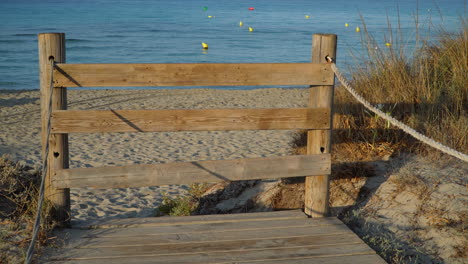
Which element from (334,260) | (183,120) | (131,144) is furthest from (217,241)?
(131,144)

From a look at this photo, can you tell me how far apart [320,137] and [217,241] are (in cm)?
130

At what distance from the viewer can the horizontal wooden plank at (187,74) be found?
3760 millimetres

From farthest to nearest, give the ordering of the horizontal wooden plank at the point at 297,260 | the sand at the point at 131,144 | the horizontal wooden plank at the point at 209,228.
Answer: the sand at the point at 131,144, the horizontal wooden plank at the point at 209,228, the horizontal wooden plank at the point at 297,260

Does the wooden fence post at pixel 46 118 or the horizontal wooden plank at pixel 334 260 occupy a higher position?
the wooden fence post at pixel 46 118

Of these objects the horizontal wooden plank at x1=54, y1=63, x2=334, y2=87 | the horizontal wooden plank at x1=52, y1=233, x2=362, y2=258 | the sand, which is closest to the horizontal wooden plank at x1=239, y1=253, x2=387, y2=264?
the horizontal wooden plank at x1=52, y1=233, x2=362, y2=258

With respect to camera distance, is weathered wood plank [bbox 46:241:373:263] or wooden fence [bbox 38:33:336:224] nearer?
weathered wood plank [bbox 46:241:373:263]

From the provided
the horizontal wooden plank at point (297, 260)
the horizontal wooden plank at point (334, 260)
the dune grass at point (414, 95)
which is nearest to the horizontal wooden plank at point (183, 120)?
the horizontal wooden plank at point (297, 260)

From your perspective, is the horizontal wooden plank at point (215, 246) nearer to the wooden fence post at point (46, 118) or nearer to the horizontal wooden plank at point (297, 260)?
the horizontal wooden plank at point (297, 260)

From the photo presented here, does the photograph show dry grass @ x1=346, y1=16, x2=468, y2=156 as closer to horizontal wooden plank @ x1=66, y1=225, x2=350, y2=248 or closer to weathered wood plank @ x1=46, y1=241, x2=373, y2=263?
horizontal wooden plank @ x1=66, y1=225, x2=350, y2=248

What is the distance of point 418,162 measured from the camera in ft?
16.5

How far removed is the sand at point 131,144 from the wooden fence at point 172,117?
549 millimetres

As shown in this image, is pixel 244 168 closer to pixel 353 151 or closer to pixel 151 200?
pixel 353 151

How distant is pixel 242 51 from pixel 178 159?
2214cm

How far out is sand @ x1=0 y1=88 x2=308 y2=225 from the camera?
638 cm
